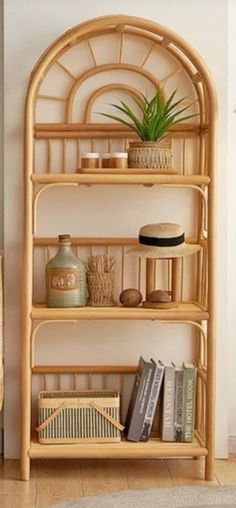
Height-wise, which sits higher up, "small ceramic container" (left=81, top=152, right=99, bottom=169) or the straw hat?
"small ceramic container" (left=81, top=152, right=99, bottom=169)

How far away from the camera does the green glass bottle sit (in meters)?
3.91

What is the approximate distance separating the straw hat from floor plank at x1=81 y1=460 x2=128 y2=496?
0.81 meters

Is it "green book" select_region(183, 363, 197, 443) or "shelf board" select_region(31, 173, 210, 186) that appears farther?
"green book" select_region(183, 363, 197, 443)

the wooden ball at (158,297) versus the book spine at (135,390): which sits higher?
the wooden ball at (158,297)

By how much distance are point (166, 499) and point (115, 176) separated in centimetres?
113

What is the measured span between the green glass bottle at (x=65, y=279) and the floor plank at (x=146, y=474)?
2.14 feet

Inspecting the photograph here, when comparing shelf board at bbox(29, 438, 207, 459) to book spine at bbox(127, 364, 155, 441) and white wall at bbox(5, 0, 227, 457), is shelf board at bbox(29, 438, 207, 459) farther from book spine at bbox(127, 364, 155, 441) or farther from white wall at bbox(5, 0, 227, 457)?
white wall at bbox(5, 0, 227, 457)

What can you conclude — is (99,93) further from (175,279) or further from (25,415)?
(25,415)

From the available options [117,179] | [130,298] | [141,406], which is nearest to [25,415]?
[141,406]

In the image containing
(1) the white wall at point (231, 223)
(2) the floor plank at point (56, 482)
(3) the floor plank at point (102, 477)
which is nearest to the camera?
(2) the floor plank at point (56, 482)

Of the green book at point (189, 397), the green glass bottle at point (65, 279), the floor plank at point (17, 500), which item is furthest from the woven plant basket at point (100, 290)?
the floor plank at point (17, 500)

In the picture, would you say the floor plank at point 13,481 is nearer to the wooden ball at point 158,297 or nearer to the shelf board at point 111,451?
the shelf board at point 111,451

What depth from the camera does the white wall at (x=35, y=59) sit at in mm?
4066

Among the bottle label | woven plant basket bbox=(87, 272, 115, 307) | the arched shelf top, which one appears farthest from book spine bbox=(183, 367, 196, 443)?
the arched shelf top
